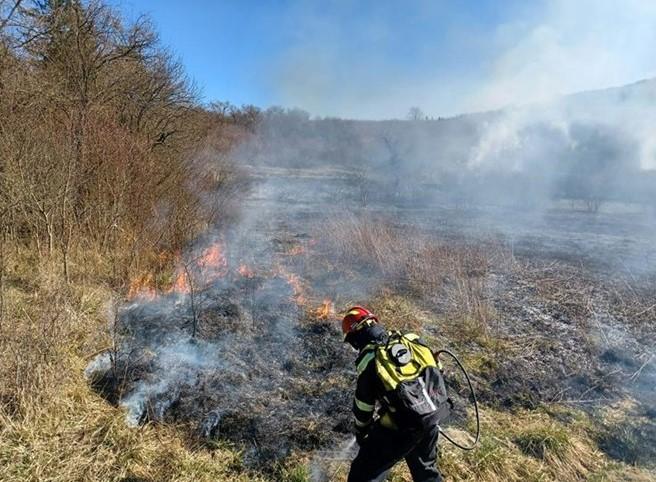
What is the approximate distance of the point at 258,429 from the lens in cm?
413

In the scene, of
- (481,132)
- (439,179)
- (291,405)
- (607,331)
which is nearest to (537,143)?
(481,132)

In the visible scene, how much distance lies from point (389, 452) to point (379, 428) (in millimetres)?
153

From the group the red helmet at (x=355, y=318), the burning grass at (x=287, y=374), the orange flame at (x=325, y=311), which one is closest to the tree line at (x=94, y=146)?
the burning grass at (x=287, y=374)

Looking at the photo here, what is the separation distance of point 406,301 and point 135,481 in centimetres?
532

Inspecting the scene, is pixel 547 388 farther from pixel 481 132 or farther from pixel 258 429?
pixel 481 132

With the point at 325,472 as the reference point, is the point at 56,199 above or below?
above

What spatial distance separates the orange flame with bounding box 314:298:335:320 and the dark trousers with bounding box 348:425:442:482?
12.4 ft

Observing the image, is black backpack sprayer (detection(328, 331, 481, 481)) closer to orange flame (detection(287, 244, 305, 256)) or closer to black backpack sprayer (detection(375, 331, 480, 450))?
black backpack sprayer (detection(375, 331, 480, 450))

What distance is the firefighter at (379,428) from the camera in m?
2.74

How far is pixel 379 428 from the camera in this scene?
113 inches

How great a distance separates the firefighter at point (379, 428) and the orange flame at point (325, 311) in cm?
378

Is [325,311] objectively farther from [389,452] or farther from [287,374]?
[389,452]

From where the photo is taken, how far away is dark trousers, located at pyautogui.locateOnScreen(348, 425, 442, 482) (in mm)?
2793

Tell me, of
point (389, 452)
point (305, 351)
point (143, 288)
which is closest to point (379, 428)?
point (389, 452)
